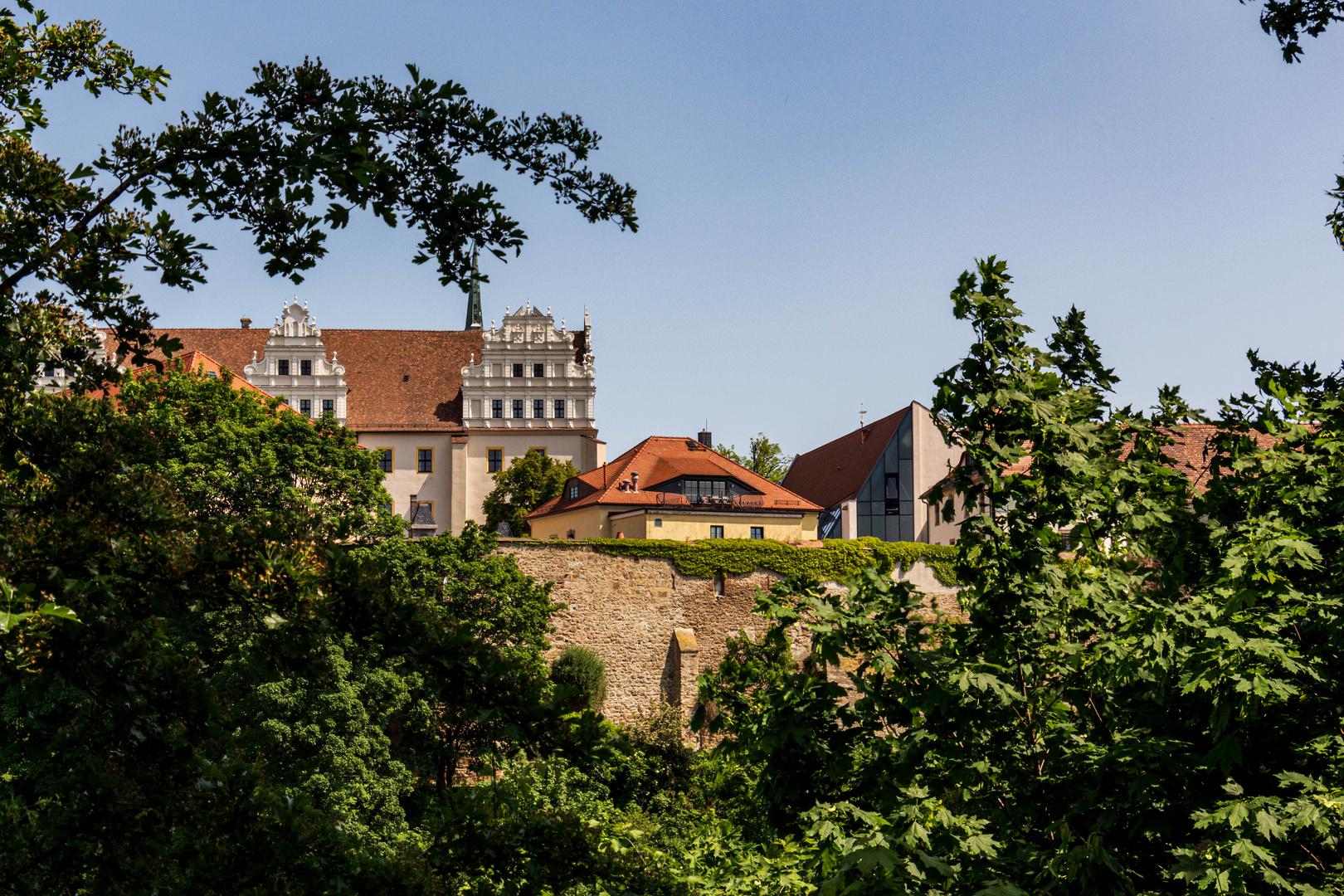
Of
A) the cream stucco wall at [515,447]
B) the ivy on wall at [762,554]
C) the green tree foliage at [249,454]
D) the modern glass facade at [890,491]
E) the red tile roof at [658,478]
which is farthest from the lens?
the cream stucco wall at [515,447]

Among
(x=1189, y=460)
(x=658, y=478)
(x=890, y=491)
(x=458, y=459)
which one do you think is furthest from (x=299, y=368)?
(x=1189, y=460)

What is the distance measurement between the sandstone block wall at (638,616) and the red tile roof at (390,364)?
17.7 meters

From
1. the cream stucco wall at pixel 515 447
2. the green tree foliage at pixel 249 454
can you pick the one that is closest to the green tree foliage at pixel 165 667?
the green tree foliage at pixel 249 454

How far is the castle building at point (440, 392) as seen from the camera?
149ft

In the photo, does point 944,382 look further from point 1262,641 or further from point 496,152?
point 496,152

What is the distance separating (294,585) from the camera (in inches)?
152

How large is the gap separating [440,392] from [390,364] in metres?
3.09

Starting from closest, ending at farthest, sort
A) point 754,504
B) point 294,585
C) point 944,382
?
point 294,585 < point 944,382 < point 754,504

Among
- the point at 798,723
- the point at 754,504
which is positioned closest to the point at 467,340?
the point at 754,504

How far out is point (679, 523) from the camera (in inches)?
1404

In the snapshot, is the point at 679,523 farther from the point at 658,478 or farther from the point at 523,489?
the point at 523,489

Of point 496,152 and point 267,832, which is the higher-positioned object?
point 496,152

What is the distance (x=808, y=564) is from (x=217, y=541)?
2834 cm

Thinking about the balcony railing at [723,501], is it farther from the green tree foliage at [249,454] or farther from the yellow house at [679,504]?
the green tree foliage at [249,454]
